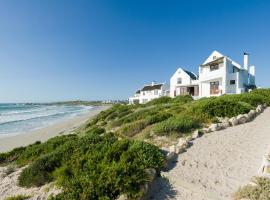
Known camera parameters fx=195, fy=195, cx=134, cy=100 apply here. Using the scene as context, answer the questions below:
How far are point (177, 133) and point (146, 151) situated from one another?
3676 millimetres

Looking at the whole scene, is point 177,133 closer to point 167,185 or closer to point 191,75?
point 167,185

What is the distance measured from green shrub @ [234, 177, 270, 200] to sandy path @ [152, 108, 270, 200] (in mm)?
280

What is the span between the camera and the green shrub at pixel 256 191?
4.29m

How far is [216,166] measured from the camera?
627 centimetres

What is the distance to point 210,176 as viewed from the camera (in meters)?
5.64

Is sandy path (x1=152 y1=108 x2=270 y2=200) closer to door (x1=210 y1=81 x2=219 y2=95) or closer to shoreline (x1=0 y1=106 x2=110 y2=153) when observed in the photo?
shoreline (x1=0 y1=106 x2=110 y2=153)

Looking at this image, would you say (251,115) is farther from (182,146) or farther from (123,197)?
(123,197)

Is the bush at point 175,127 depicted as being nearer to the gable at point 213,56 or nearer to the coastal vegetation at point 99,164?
the coastal vegetation at point 99,164

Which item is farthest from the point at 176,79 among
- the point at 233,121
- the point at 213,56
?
the point at 233,121

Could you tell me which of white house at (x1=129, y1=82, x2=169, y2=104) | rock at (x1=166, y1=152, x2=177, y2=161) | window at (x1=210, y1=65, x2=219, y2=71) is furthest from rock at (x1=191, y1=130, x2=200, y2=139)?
white house at (x1=129, y1=82, x2=169, y2=104)

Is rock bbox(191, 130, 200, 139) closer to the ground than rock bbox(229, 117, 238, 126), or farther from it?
closer to the ground

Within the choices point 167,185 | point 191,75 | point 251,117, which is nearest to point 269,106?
point 251,117

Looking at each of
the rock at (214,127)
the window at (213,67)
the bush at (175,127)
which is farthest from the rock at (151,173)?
the window at (213,67)

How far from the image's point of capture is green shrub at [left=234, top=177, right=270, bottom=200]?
4.29 meters
